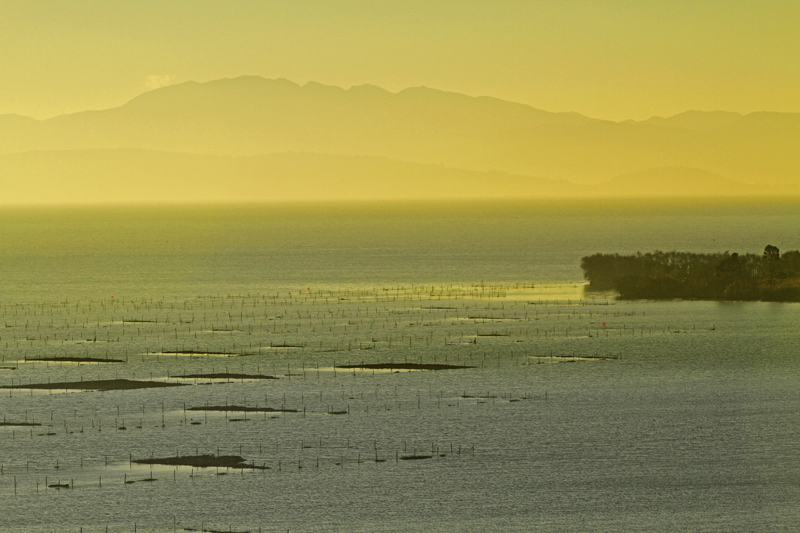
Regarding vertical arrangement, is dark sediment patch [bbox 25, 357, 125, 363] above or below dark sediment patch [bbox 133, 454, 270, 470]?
above

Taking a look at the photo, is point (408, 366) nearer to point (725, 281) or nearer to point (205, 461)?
point (205, 461)

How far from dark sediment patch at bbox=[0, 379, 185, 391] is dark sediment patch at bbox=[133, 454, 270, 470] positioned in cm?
2709

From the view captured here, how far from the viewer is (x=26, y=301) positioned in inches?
7712

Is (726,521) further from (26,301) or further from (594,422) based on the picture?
(26,301)

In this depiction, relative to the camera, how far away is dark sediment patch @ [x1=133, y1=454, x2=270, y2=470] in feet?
270

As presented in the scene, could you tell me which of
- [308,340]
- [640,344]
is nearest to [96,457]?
[308,340]

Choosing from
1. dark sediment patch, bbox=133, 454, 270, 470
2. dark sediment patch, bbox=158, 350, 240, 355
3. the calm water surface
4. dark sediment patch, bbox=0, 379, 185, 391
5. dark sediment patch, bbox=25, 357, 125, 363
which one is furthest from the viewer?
dark sediment patch, bbox=158, 350, 240, 355

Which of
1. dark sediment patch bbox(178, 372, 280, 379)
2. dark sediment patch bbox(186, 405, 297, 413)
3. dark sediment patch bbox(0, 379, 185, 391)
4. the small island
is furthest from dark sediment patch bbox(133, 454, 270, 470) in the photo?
the small island

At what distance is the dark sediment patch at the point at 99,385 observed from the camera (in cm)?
10962

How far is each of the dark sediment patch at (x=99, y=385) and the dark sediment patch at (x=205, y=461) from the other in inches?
1066

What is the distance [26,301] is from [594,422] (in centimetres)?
12630

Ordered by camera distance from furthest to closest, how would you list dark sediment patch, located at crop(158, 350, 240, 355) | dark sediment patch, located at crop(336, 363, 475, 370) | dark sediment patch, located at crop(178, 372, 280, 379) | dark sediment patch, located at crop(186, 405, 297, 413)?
dark sediment patch, located at crop(158, 350, 240, 355) < dark sediment patch, located at crop(336, 363, 475, 370) < dark sediment patch, located at crop(178, 372, 280, 379) < dark sediment patch, located at crop(186, 405, 297, 413)

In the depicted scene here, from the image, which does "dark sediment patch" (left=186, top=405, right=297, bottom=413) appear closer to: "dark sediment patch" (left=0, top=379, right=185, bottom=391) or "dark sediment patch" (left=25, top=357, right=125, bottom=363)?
"dark sediment patch" (left=0, top=379, right=185, bottom=391)

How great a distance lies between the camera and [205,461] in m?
83.3
